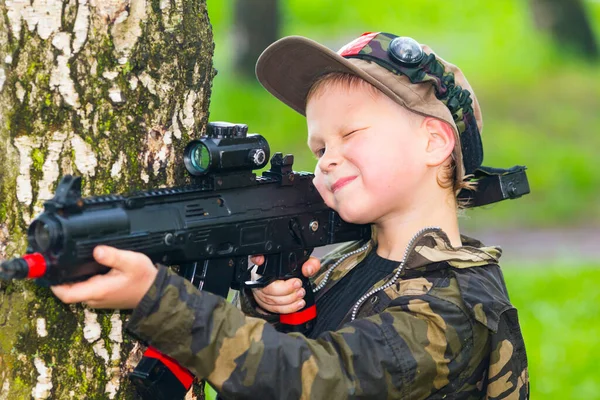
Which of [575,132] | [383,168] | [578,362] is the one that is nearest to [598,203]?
[575,132]

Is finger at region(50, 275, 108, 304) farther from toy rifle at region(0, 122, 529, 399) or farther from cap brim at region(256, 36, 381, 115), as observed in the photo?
cap brim at region(256, 36, 381, 115)

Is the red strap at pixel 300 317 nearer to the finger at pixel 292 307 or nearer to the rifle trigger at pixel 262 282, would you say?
the finger at pixel 292 307

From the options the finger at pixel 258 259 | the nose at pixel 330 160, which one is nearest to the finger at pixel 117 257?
the finger at pixel 258 259

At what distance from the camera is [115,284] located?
8.57ft

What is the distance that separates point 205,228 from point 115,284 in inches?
16.2

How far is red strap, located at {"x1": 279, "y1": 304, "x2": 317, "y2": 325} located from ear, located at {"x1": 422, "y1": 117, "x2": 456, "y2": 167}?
27.4 inches

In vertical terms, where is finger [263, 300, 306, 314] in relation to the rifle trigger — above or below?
below

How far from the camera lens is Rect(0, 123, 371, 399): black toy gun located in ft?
8.26

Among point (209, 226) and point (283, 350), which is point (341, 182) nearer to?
point (209, 226)

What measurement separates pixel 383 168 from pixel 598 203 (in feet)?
30.9

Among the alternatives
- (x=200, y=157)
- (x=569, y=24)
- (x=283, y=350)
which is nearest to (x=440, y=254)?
(x=283, y=350)

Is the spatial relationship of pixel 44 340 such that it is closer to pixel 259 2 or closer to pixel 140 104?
pixel 140 104

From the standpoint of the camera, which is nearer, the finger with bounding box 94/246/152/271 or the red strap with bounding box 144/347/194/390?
the finger with bounding box 94/246/152/271

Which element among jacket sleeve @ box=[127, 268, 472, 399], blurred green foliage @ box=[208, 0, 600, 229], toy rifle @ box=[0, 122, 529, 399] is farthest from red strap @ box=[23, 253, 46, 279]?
blurred green foliage @ box=[208, 0, 600, 229]
